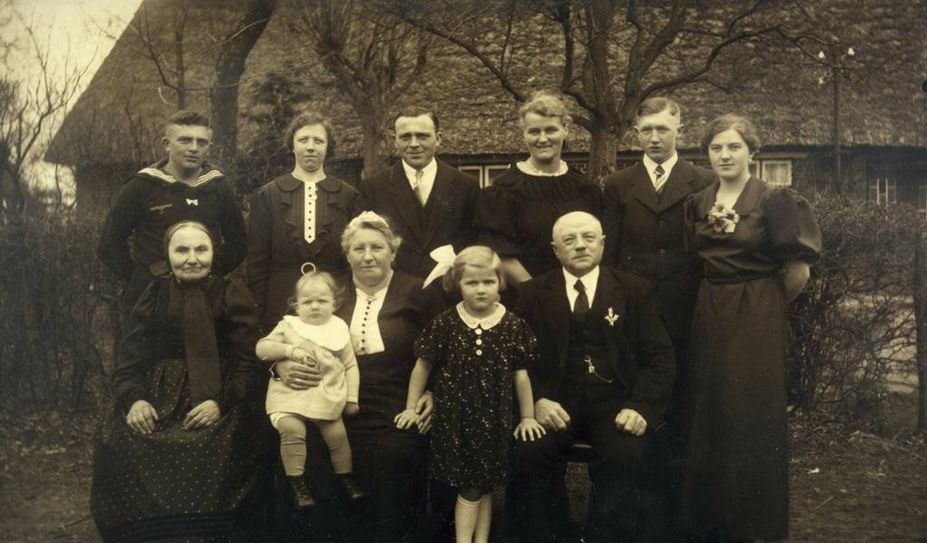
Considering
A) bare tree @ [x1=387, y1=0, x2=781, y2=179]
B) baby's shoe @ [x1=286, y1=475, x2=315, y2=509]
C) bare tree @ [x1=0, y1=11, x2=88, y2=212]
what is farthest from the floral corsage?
bare tree @ [x1=0, y1=11, x2=88, y2=212]

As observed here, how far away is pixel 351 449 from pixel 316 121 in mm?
1821

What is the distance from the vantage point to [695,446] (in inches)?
158

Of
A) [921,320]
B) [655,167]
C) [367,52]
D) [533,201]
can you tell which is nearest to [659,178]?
[655,167]

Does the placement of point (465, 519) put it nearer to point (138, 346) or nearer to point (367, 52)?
point (138, 346)

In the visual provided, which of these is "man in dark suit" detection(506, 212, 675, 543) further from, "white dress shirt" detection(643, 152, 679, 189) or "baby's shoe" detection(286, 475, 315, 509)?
"baby's shoe" detection(286, 475, 315, 509)

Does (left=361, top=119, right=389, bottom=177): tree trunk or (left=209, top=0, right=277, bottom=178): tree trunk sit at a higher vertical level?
(left=209, top=0, right=277, bottom=178): tree trunk

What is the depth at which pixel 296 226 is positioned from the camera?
14.9ft

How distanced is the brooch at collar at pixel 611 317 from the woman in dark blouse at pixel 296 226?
1510mm

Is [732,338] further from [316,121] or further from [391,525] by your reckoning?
[316,121]

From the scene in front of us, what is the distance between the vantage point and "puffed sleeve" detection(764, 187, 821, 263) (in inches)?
153

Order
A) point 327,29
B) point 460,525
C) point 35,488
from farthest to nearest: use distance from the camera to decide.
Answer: point 327,29
point 35,488
point 460,525

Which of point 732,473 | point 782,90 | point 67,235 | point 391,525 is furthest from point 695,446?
point 782,90

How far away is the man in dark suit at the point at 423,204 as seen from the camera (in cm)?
445

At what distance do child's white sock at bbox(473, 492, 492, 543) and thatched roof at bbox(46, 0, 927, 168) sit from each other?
28.6ft
